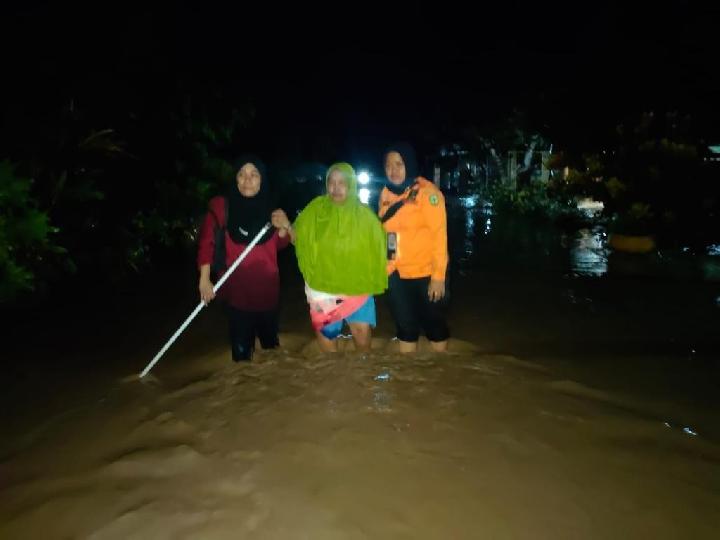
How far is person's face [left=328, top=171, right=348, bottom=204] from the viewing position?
419 centimetres

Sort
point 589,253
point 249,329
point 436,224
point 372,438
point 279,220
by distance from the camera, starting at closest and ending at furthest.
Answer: point 372,438
point 279,220
point 436,224
point 249,329
point 589,253

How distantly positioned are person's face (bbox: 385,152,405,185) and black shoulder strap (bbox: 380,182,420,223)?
0.41 ft

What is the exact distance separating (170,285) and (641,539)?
7.87 metres

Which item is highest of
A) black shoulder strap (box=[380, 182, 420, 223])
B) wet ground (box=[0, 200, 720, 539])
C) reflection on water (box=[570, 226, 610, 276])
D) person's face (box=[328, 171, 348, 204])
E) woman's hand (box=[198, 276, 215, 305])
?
person's face (box=[328, 171, 348, 204])

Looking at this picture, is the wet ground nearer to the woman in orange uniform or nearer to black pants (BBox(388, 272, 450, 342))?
black pants (BBox(388, 272, 450, 342))

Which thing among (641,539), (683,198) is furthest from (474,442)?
(683,198)

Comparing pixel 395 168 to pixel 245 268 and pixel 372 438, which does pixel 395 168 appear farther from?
pixel 372 438

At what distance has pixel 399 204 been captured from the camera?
430 cm

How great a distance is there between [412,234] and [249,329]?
140 centimetres

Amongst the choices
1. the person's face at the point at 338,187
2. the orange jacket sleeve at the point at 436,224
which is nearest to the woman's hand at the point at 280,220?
the person's face at the point at 338,187

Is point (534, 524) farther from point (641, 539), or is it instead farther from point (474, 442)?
point (474, 442)

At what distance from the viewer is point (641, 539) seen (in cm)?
257

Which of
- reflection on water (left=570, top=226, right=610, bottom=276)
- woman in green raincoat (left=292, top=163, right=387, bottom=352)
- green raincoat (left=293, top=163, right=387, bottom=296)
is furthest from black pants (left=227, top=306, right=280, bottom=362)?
reflection on water (left=570, top=226, right=610, bottom=276)

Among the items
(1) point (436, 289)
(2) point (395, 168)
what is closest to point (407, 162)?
(2) point (395, 168)
